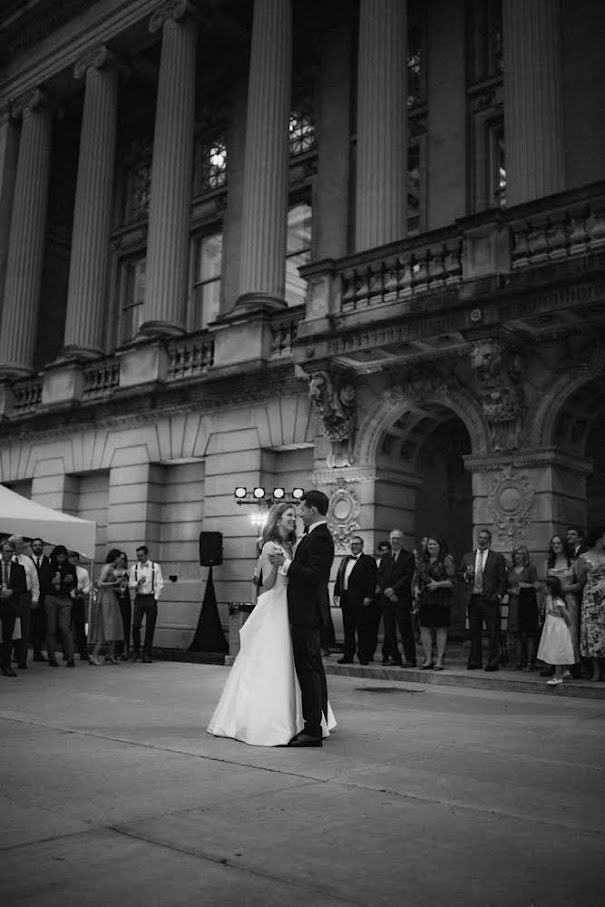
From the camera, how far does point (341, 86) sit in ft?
74.0

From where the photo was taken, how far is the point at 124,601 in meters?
17.5

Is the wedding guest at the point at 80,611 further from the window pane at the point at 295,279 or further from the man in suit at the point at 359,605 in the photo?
the window pane at the point at 295,279

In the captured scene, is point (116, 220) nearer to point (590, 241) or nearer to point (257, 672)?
point (590, 241)

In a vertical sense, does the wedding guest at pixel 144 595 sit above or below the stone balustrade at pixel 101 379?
below

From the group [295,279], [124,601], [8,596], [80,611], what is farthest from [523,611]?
[295,279]

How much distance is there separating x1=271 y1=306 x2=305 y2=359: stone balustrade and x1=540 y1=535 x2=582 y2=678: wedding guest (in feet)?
25.7

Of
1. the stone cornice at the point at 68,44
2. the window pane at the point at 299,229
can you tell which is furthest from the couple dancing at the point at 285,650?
the stone cornice at the point at 68,44

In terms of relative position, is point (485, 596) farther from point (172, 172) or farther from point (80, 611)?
point (172, 172)

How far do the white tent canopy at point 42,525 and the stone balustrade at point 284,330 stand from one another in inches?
215

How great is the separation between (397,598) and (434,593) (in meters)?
1.03

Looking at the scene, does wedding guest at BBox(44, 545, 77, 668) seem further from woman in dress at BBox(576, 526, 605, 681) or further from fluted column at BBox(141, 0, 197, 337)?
woman in dress at BBox(576, 526, 605, 681)

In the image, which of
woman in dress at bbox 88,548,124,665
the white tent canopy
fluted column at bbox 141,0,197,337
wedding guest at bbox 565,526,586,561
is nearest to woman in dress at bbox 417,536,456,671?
wedding guest at bbox 565,526,586,561

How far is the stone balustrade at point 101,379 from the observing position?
74.4 feet

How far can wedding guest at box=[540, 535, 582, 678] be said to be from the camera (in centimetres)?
1198
